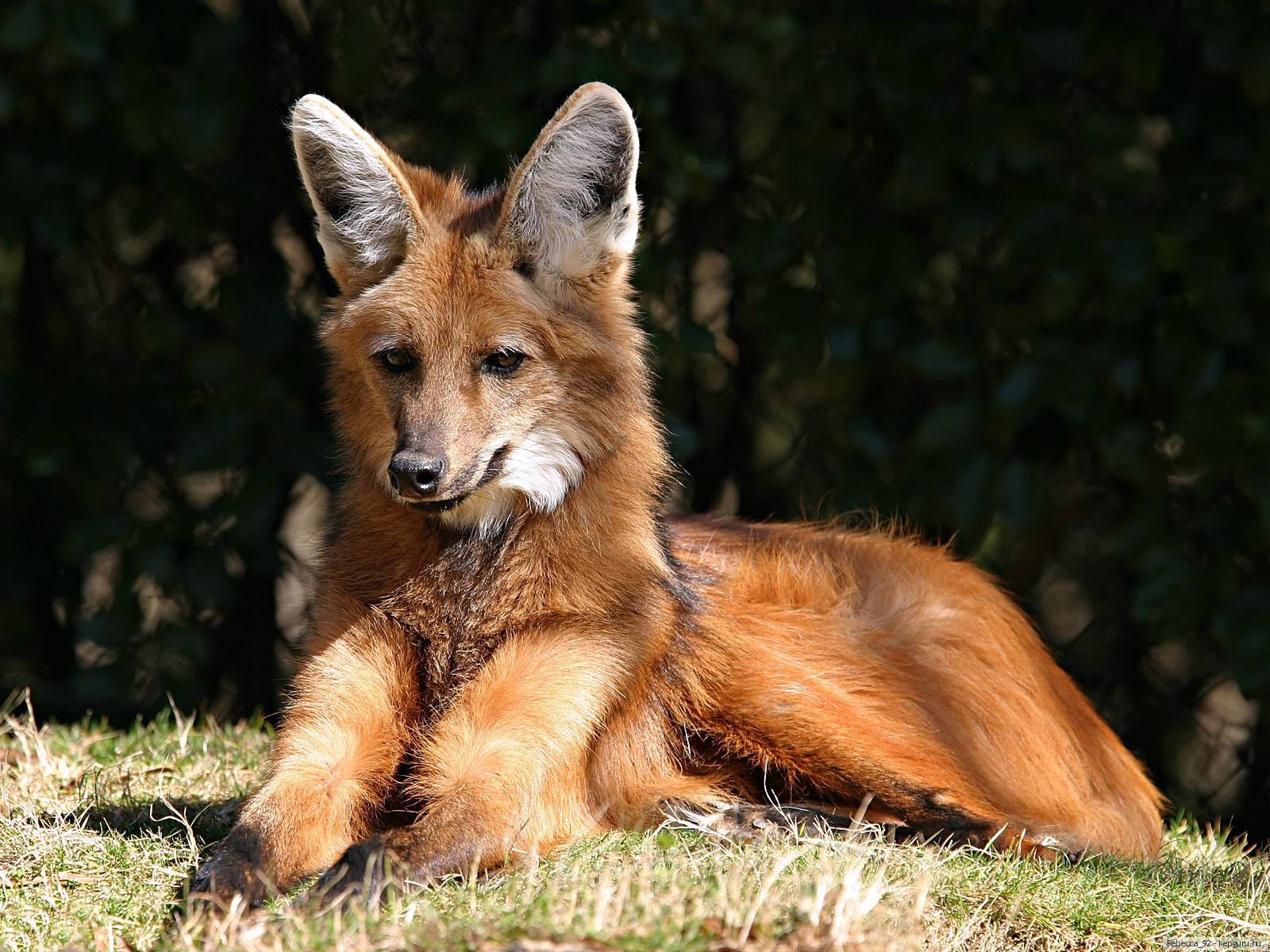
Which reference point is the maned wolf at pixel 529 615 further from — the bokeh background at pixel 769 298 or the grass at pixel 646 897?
the bokeh background at pixel 769 298

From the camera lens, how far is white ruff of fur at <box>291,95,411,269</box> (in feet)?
9.51

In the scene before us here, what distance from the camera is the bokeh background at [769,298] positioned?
12.5ft

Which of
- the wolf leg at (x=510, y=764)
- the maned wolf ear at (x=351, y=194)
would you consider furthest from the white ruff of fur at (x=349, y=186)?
the wolf leg at (x=510, y=764)

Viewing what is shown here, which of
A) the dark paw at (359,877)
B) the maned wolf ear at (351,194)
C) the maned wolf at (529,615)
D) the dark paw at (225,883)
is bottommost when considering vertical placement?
the dark paw at (225,883)

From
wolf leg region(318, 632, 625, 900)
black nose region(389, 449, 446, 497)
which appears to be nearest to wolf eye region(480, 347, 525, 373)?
black nose region(389, 449, 446, 497)

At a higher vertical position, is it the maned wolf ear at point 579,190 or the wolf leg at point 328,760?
the maned wolf ear at point 579,190

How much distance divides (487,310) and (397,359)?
20 centimetres

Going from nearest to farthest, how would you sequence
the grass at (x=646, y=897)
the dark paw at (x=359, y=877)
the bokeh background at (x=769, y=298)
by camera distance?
the grass at (x=646, y=897)
the dark paw at (x=359, y=877)
the bokeh background at (x=769, y=298)

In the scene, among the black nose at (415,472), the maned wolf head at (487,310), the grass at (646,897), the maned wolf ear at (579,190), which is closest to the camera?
the grass at (646,897)

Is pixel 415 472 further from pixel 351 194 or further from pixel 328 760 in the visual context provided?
pixel 351 194

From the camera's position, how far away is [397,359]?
278cm

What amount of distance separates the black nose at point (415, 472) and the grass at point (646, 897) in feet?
2.26

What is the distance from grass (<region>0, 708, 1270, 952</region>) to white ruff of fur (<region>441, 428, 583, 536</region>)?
65 centimetres

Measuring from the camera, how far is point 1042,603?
4.66 m
